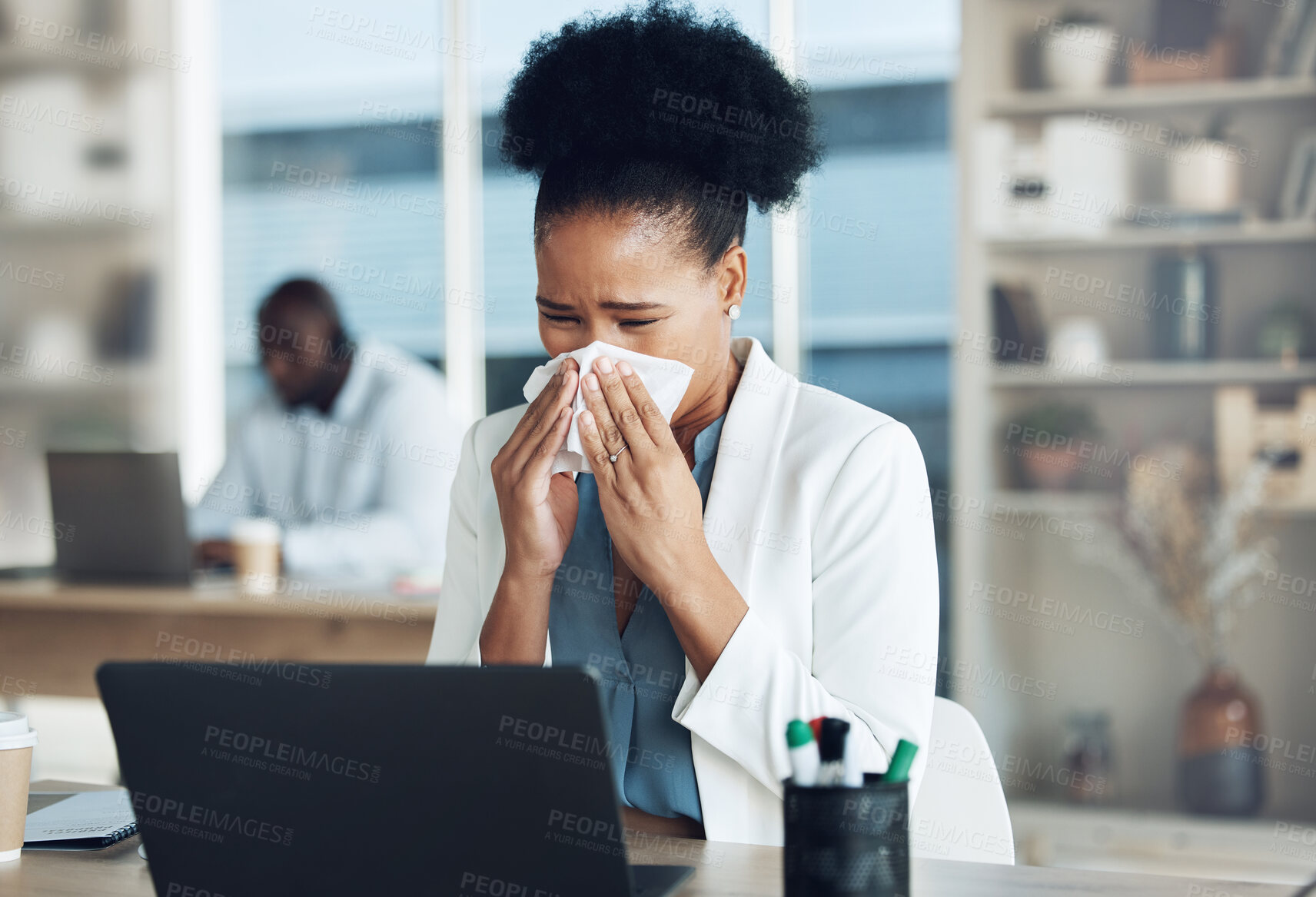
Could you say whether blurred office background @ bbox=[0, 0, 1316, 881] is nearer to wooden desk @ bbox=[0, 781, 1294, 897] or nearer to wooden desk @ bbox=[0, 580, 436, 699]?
wooden desk @ bbox=[0, 580, 436, 699]

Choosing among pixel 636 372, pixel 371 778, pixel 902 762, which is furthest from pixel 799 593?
pixel 371 778

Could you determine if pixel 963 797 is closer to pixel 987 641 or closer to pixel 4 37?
pixel 987 641

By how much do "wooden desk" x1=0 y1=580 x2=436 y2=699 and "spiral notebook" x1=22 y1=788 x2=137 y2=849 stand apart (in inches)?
47.5

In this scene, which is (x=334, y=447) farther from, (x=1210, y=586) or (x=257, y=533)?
(x=1210, y=586)

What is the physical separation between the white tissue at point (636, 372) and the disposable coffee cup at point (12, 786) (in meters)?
0.56

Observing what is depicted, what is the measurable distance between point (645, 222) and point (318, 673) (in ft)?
2.21

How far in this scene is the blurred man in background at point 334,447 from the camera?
2.92m

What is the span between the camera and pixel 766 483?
1.23 meters

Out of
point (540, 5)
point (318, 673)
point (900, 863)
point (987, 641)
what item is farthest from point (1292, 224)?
point (318, 673)

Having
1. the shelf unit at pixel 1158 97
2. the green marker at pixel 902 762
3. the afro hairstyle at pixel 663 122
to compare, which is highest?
the shelf unit at pixel 1158 97

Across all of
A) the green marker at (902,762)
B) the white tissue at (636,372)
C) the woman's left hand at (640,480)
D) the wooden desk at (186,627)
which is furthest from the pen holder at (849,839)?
the wooden desk at (186,627)

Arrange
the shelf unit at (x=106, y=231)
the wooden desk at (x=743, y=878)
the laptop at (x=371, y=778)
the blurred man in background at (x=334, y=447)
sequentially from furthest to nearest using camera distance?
the shelf unit at (x=106, y=231), the blurred man in background at (x=334, y=447), the wooden desk at (x=743, y=878), the laptop at (x=371, y=778)

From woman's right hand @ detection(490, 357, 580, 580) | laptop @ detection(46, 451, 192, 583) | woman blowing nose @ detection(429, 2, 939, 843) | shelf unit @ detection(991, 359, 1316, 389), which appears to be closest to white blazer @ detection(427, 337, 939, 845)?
woman blowing nose @ detection(429, 2, 939, 843)

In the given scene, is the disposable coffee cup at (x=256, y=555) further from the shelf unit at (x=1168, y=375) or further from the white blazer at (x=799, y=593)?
the shelf unit at (x=1168, y=375)
